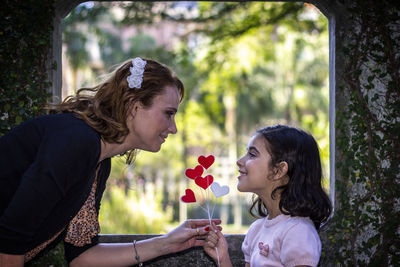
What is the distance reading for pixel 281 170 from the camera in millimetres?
2156

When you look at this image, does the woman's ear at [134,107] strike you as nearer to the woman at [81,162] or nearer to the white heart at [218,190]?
the woman at [81,162]

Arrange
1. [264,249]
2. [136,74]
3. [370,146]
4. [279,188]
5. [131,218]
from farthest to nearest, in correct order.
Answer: [131,218] → [370,146] → [279,188] → [264,249] → [136,74]

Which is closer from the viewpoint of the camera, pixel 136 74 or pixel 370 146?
pixel 136 74


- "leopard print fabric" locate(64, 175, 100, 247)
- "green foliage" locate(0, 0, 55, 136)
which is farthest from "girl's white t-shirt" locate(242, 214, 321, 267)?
"green foliage" locate(0, 0, 55, 136)

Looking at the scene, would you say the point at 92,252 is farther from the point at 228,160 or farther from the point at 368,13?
the point at 228,160

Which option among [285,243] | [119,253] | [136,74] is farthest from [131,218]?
[136,74]

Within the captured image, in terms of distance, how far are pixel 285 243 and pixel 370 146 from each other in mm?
869

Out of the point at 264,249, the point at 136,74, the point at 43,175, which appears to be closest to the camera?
the point at 43,175

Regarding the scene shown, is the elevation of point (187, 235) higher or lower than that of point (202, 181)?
lower

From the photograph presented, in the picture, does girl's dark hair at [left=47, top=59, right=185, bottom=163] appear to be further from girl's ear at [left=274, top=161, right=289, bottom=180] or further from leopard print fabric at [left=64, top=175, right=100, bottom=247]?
girl's ear at [left=274, top=161, right=289, bottom=180]

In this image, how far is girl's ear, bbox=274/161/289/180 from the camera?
7.06 ft

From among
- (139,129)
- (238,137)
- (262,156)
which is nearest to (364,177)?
(262,156)

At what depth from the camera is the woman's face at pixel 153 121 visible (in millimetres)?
1902

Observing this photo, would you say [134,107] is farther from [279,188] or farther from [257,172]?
[279,188]
